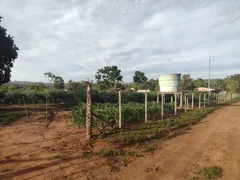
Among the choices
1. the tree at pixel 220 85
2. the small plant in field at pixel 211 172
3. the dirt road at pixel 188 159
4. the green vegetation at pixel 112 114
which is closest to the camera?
the small plant in field at pixel 211 172

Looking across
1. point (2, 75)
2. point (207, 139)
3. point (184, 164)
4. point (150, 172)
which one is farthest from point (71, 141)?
point (2, 75)

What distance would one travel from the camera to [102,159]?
503 centimetres

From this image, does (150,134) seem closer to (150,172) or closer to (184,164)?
(184,164)

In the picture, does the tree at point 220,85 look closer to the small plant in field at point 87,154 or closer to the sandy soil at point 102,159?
the sandy soil at point 102,159

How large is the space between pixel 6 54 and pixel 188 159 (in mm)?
16932

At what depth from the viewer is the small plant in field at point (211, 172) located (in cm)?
405

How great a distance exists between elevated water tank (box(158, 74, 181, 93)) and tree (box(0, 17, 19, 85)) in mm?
13361

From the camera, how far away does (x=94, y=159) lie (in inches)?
197

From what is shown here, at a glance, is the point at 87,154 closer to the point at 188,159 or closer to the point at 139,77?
the point at 188,159

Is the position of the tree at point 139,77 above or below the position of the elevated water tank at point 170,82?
above

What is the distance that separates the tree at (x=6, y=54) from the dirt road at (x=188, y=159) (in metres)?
15.6

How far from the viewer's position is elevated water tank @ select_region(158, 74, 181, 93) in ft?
43.9

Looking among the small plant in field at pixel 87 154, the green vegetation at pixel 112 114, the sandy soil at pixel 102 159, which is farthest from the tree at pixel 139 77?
the small plant in field at pixel 87 154

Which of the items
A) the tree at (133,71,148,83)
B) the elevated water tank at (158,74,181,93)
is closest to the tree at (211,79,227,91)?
the tree at (133,71,148,83)
